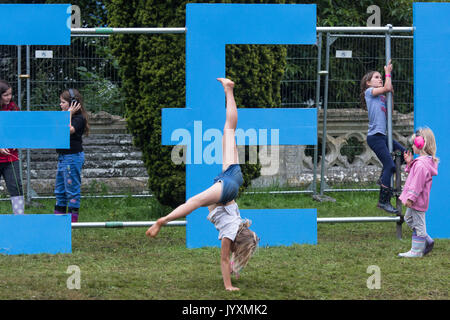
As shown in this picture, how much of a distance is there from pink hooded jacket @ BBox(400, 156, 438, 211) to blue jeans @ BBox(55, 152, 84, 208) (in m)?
3.30

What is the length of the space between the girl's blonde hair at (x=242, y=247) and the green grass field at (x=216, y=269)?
0.16 metres

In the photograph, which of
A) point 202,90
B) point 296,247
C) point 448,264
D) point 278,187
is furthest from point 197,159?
point 278,187

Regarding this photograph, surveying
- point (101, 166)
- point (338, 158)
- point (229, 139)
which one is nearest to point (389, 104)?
point (229, 139)

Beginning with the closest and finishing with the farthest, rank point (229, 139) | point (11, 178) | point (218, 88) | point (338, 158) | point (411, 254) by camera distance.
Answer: point (229, 139) → point (411, 254) → point (218, 88) → point (11, 178) → point (338, 158)

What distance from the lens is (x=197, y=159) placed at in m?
6.33

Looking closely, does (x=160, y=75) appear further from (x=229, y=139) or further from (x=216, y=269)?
(x=216, y=269)

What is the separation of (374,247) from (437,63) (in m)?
1.99

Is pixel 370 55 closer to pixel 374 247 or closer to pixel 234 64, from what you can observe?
pixel 234 64

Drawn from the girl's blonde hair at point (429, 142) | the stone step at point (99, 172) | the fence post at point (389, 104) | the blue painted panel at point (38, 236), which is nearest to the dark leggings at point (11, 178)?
the blue painted panel at point (38, 236)

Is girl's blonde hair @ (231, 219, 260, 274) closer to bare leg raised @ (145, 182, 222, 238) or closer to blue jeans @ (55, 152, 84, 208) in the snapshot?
bare leg raised @ (145, 182, 222, 238)

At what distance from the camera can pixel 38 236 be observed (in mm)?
6184

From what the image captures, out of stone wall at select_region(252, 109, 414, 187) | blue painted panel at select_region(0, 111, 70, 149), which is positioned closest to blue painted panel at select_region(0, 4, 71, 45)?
blue painted panel at select_region(0, 111, 70, 149)

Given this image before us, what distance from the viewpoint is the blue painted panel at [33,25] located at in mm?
6277

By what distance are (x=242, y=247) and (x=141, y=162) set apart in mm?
5335
